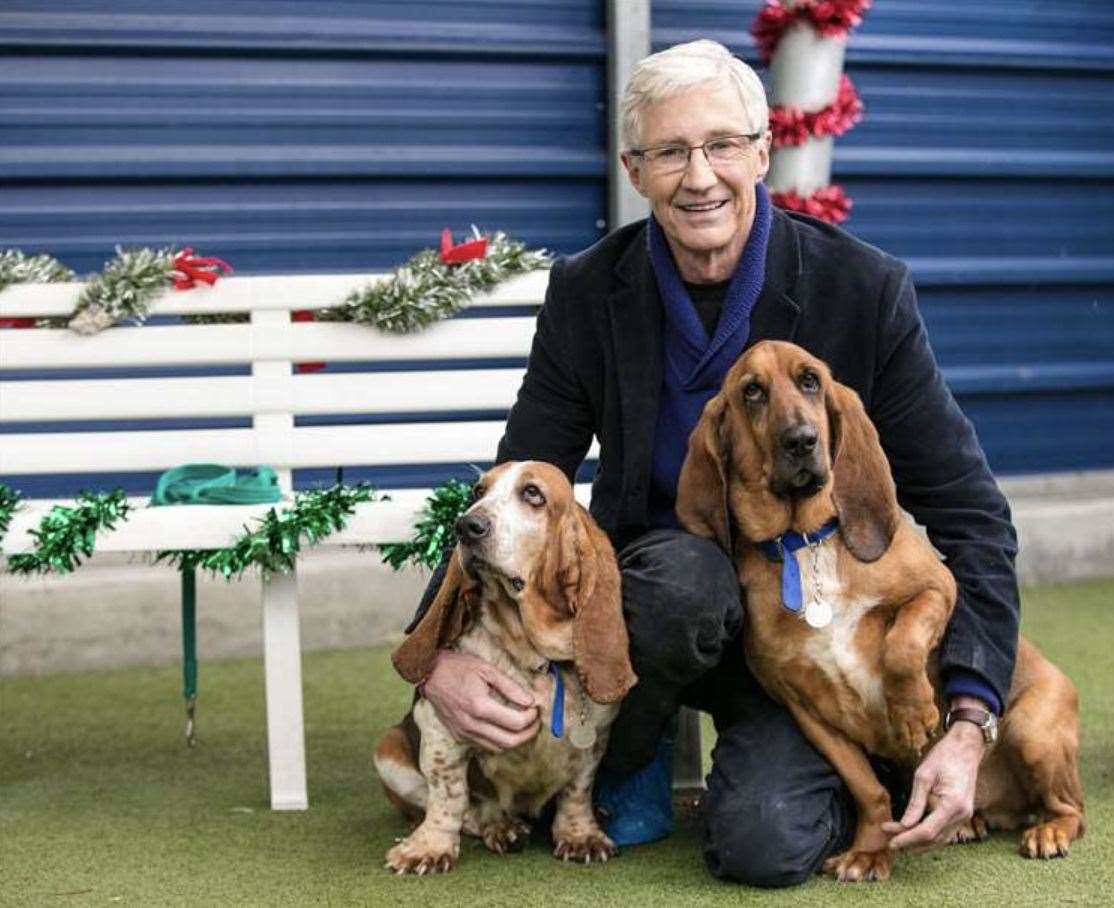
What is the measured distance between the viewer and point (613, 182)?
21.6 feet

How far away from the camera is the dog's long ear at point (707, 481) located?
11.4 feet

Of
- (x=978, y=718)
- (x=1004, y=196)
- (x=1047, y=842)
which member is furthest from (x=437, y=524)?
(x=1004, y=196)

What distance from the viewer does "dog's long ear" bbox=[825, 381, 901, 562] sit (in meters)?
3.44

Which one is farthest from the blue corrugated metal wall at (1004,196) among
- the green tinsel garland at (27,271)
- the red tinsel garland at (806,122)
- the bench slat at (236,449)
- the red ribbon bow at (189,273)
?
the green tinsel garland at (27,271)

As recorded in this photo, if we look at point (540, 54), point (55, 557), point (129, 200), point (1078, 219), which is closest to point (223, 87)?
point (129, 200)

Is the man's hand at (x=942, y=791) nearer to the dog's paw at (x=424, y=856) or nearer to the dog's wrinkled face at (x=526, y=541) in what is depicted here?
the dog's wrinkled face at (x=526, y=541)

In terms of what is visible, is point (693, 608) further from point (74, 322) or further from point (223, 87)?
point (223, 87)

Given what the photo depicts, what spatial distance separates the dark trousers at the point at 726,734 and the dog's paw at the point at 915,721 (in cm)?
21

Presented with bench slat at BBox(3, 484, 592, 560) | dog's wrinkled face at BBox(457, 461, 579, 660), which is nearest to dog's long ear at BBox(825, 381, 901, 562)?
dog's wrinkled face at BBox(457, 461, 579, 660)

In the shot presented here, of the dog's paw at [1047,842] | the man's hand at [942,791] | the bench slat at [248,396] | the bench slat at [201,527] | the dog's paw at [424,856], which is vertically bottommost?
the dog's paw at [424,856]

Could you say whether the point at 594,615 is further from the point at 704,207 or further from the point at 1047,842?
the point at 1047,842

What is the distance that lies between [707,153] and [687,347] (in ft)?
1.23

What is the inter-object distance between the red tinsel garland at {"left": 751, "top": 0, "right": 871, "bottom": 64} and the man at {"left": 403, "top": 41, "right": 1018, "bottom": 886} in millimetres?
2433

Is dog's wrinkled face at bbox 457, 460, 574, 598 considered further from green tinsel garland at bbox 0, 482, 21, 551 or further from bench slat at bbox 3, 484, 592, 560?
green tinsel garland at bbox 0, 482, 21, 551
